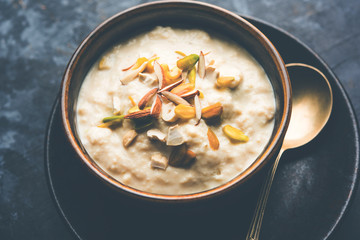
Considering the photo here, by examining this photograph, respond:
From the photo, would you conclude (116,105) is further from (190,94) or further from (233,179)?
(233,179)

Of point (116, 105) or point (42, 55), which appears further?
point (42, 55)

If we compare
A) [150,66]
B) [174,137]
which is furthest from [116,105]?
[174,137]

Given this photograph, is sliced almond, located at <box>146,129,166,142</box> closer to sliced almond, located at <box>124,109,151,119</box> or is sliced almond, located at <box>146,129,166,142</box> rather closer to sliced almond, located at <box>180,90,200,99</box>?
sliced almond, located at <box>124,109,151,119</box>

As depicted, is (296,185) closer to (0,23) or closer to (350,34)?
(350,34)

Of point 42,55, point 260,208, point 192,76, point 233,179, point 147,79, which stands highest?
point 192,76

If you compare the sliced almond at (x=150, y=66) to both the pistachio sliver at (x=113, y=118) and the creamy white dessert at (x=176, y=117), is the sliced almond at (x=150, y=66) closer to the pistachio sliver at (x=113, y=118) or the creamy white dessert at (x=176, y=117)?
the creamy white dessert at (x=176, y=117)

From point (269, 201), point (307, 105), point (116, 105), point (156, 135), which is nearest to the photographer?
point (156, 135)
